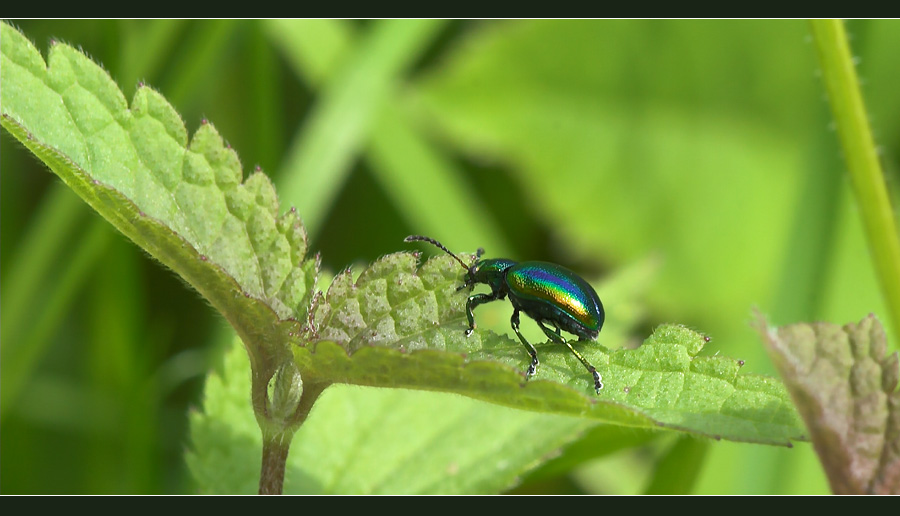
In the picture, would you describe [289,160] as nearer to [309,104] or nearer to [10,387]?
[309,104]

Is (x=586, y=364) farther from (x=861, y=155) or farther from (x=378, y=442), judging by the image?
(x=861, y=155)

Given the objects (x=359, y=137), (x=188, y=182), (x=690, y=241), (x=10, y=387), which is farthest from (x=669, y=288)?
(x=188, y=182)

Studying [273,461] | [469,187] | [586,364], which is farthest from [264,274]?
[469,187]

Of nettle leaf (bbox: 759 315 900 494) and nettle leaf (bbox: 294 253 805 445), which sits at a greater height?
nettle leaf (bbox: 294 253 805 445)

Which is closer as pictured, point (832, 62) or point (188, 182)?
point (188, 182)

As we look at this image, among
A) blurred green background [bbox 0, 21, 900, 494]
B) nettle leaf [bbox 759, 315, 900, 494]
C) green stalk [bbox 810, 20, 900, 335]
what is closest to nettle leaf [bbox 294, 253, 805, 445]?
nettle leaf [bbox 759, 315, 900, 494]

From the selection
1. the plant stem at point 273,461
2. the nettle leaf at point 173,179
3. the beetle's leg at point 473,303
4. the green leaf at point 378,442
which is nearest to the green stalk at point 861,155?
the green leaf at point 378,442

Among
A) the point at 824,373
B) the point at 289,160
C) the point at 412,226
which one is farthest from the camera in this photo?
the point at 412,226

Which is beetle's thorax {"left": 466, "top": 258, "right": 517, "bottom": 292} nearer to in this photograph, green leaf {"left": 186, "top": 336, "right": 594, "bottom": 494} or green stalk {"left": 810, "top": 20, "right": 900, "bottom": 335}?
green leaf {"left": 186, "top": 336, "right": 594, "bottom": 494}

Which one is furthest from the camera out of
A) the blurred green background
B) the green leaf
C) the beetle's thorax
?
the blurred green background
